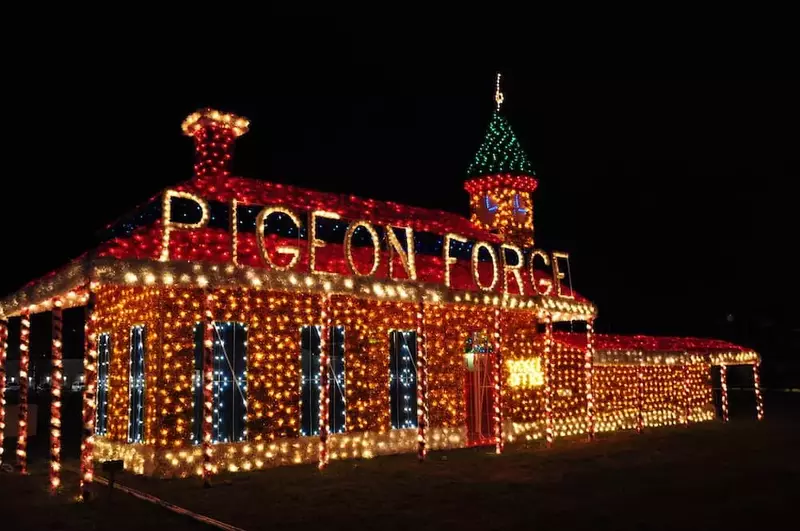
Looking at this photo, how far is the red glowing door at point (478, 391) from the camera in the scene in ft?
57.6

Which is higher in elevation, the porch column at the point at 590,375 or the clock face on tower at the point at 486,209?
the clock face on tower at the point at 486,209

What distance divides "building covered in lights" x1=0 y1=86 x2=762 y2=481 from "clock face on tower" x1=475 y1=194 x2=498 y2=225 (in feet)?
5.42

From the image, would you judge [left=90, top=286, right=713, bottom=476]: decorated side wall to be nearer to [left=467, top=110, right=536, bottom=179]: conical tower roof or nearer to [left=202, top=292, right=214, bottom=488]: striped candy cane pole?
[left=202, top=292, right=214, bottom=488]: striped candy cane pole

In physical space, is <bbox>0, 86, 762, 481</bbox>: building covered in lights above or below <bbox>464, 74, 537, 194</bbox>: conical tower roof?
below

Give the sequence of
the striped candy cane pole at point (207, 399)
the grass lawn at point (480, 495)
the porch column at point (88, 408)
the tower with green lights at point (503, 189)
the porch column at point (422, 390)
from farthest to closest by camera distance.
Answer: the tower with green lights at point (503, 189)
the porch column at point (422, 390)
the striped candy cane pole at point (207, 399)
the porch column at point (88, 408)
the grass lawn at point (480, 495)

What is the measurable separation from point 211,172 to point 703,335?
170 ft

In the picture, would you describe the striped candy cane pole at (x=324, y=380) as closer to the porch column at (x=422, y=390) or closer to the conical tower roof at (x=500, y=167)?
→ the porch column at (x=422, y=390)

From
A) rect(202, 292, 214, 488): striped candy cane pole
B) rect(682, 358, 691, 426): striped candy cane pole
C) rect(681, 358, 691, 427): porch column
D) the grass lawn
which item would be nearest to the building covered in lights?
rect(202, 292, 214, 488): striped candy cane pole

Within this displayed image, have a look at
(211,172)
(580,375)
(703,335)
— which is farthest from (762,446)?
(703,335)

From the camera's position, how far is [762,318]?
56250mm

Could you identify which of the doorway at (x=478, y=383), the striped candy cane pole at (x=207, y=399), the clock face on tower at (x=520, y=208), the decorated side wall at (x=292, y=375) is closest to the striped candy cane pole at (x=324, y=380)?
→ the decorated side wall at (x=292, y=375)

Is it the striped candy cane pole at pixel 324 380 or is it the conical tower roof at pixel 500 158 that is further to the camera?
the conical tower roof at pixel 500 158

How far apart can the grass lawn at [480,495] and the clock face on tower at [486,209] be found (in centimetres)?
860

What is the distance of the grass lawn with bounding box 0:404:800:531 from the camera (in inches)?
334
